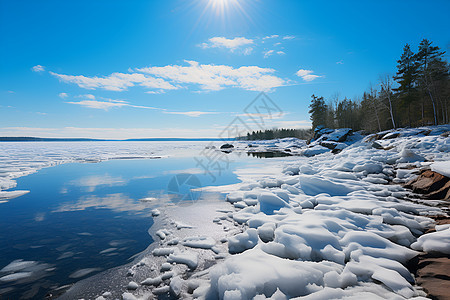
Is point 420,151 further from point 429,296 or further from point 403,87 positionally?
point 403,87

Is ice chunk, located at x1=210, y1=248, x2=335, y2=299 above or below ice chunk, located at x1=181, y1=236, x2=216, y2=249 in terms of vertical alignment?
above

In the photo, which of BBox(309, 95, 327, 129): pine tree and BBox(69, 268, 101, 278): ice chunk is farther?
BBox(309, 95, 327, 129): pine tree

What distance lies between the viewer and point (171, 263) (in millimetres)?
3363

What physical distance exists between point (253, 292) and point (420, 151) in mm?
13598

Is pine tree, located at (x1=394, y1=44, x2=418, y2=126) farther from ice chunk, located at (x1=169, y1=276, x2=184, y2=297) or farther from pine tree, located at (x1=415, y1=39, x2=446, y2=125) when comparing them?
ice chunk, located at (x1=169, y1=276, x2=184, y2=297)

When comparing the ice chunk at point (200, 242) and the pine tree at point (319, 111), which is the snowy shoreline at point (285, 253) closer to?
the ice chunk at point (200, 242)

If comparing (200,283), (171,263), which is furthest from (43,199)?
(200,283)

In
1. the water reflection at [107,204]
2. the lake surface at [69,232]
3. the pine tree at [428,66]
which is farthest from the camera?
the pine tree at [428,66]

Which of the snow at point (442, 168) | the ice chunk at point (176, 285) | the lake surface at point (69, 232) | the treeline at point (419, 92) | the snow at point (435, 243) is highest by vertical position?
the treeline at point (419, 92)

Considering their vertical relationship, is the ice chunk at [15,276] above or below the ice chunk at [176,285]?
below

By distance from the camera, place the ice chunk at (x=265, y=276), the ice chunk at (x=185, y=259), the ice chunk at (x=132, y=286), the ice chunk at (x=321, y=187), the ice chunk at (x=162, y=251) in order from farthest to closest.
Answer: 1. the ice chunk at (x=321, y=187)
2. the ice chunk at (x=162, y=251)
3. the ice chunk at (x=185, y=259)
4. the ice chunk at (x=132, y=286)
5. the ice chunk at (x=265, y=276)

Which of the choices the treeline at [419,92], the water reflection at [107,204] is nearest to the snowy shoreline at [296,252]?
the water reflection at [107,204]

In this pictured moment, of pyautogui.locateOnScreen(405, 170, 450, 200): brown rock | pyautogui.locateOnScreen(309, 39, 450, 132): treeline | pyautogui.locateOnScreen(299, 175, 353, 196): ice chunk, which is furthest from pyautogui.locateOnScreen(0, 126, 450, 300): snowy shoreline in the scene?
pyautogui.locateOnScreen(309, 39, 450, 132): treeline

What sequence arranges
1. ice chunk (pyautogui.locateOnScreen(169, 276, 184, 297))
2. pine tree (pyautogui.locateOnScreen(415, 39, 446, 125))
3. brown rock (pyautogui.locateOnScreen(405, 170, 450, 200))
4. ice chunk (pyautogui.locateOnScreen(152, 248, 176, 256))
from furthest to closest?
1. pine tree (pyautogui.locateOnScreen(415, 39, 446, 125))
2. brown rock (pyautogui.locateOnScreen(405, 170, 450, 200))
3. ice chunk (pyautogui.locateOnScreen(152, 248, 176, 256))
4. ice chunk (pyautogui.locateOnScreen(169, 276, 184, 297))
